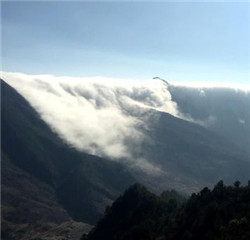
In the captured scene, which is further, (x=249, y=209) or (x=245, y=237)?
(x=249, y=209)

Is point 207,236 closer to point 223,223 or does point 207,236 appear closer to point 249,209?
point 223,223

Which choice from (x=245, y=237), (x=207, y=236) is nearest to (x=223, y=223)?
(x=207, y=236)

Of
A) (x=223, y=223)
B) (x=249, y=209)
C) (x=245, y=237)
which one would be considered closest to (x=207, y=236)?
(x=223, y=223)

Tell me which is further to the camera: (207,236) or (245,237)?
(207,236)

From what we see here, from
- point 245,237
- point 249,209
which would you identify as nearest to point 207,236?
point 249,209

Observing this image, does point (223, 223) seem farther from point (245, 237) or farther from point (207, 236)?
point (245, 237)

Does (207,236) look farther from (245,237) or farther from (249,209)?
(245,237)

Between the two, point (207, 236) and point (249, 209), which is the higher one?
point (249, 209)

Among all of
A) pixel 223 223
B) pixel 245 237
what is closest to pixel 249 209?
pixel 223 223
